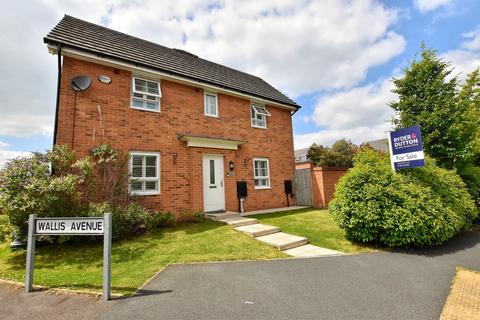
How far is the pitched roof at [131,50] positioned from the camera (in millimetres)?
7594

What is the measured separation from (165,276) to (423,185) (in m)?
6.75

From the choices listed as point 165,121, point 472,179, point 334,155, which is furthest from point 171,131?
point 334,155

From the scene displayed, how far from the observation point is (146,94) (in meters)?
8.69

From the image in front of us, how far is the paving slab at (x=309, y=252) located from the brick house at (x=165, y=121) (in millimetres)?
4634

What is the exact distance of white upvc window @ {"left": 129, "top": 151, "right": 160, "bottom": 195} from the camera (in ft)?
26.5

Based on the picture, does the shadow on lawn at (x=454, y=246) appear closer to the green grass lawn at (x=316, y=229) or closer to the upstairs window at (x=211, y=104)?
the green grass lawn at (x=316, y=229)

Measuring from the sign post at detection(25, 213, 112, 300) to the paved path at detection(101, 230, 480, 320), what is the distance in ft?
2.46

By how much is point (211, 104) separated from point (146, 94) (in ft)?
9.83

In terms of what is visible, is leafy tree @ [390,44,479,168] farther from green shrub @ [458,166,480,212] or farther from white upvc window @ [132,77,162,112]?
white upvc window @ [132,77,162,112]

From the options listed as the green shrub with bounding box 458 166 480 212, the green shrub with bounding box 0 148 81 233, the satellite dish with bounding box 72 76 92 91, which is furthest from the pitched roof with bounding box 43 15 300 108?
the green shrub with bounding box 458 166 480 212

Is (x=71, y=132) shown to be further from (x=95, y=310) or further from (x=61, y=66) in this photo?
(x=95, y=310)

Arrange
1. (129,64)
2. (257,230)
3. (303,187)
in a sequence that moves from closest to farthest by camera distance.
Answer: (257,230), (129,64), (303,187)

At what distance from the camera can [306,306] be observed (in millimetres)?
3123

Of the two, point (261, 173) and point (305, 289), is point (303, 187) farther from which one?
point (305, 289)
